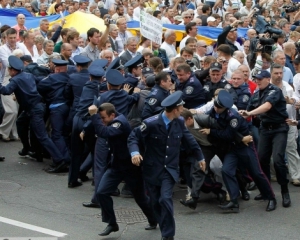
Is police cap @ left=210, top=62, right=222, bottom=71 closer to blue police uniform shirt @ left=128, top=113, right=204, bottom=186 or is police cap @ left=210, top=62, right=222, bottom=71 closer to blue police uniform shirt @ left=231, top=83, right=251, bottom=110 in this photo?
blue police uniform shirt @ left=231, top=83, right=251, bottom=110

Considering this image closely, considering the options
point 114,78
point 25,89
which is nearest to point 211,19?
point 25,89

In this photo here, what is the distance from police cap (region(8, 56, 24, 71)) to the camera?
1233cm

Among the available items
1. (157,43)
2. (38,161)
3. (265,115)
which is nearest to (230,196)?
(265,115)

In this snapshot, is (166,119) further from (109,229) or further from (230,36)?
(230,36)

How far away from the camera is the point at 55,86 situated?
40.9 feet

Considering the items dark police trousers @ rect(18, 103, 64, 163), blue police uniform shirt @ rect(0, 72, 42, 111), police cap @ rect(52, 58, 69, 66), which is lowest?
dark police trousers @ rect(18, 103, 64, 163)

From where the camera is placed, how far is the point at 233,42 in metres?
15.9

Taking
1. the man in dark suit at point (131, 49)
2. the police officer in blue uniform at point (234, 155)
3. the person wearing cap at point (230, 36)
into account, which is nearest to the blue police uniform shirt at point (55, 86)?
the man in dark suit at point (131, 49)

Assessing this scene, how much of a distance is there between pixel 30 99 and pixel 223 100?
12.6ft

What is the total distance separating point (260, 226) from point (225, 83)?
2.56 metres

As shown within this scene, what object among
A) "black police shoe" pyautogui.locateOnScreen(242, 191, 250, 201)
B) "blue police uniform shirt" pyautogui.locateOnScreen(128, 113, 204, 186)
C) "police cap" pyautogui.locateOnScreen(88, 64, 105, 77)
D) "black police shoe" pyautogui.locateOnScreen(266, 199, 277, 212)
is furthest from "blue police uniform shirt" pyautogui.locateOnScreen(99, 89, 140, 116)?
"black police shoe" pyautogui.locateOnScreen(266, 199, 277, 212)

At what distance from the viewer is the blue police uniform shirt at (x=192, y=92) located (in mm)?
11414

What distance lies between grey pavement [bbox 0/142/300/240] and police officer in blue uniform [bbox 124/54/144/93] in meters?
1.78

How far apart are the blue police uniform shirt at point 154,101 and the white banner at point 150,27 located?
436 centimetres
